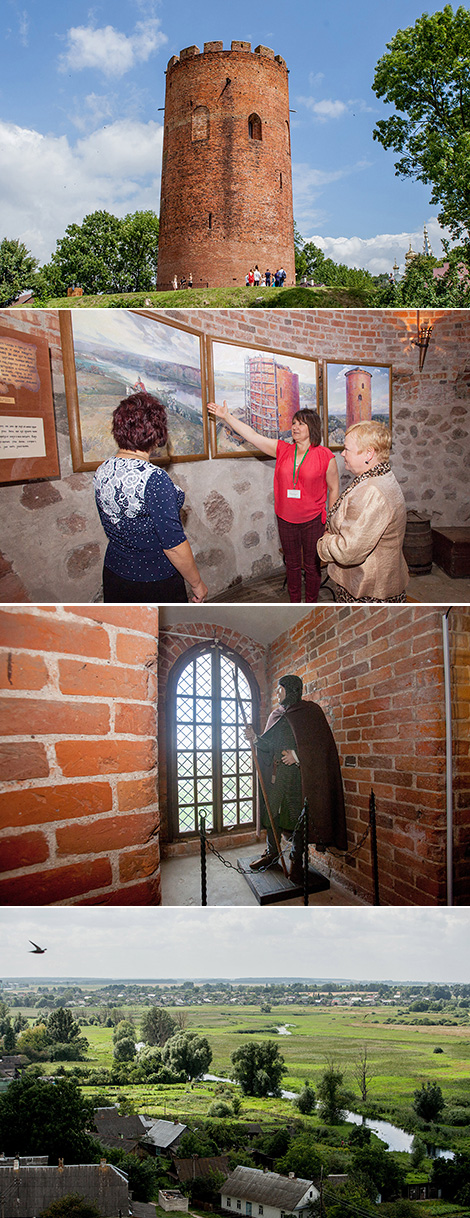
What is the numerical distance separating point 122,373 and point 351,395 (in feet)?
3.03

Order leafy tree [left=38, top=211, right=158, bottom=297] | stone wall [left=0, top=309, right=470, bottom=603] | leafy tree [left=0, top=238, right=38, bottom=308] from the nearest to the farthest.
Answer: stone wall [left=0, top=309, right=470, bottom=603]
leafy tree [left=0, top=238, right=38, bottom=308]
leafy tree [left=38, top=211, right=158, bottom=297]

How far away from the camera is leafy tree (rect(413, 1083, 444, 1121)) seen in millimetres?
2679

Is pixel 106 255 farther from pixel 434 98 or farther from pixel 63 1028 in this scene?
pixel 63 1028

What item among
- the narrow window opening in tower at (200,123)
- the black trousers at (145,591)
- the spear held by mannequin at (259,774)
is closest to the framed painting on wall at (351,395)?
the black trousers at (145,591)

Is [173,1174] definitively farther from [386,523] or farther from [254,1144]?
[386,523]

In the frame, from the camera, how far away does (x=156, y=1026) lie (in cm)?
269

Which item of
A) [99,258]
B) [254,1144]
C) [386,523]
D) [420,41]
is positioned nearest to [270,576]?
[386,523]

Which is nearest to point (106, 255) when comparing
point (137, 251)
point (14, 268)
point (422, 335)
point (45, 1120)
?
point (137, 251)

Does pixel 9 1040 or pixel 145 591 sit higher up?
pixel 145 591

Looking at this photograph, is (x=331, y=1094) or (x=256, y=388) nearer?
(x=331, y=1094)

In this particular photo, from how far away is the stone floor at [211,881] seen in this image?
7.61 ft

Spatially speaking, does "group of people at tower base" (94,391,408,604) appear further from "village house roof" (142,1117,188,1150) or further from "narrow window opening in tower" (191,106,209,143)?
"narrow window opening in tower" (191,106,209,143)

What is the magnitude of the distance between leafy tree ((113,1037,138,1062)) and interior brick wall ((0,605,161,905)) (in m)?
0.74

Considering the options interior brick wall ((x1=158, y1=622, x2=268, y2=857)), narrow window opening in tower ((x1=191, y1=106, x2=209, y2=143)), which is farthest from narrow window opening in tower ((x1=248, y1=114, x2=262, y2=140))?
interior brick wall ((x1=158, y1=622, x2=268, y2=857))
